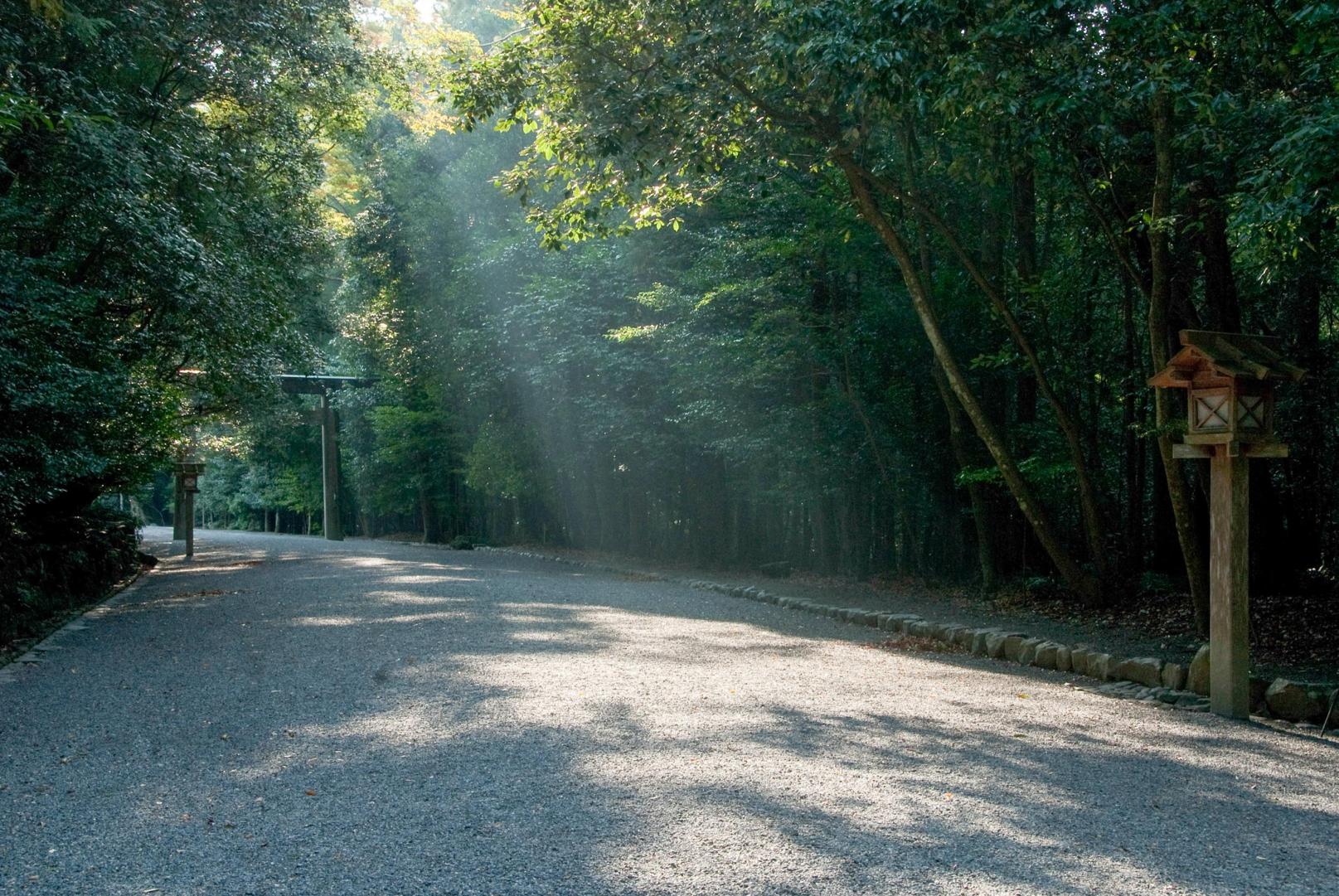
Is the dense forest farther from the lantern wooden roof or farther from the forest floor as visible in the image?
the lantern wooden roof

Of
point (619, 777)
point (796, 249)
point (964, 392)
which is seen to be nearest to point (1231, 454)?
point (964, 392)

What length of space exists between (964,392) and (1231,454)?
3.86 m

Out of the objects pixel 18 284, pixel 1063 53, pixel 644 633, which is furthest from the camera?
pixel 644 633

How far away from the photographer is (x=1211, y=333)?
614cm

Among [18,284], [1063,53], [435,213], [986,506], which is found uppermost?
[435,213]

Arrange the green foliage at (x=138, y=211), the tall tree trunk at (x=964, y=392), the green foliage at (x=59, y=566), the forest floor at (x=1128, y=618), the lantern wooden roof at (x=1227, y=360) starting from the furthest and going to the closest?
1. the tall tree trunk at (x=964, y=392)
2. the green foliage at (x=59, y=566)
3. the green foliage at (x=138, y=211)
4. the forest floor at (x=1128, y=618)
5. the lantern wooden roof at (x=1227, y=360)

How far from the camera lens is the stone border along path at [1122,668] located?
6035 millimetres

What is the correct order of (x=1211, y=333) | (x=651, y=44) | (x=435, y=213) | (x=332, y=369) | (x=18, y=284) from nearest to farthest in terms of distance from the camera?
(x=1211, y=333) < (x=18, y=284) < (x=651, y=44) < (x=435, y=213) < (x=332, y=369)

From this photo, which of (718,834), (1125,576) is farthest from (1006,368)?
(718,834)

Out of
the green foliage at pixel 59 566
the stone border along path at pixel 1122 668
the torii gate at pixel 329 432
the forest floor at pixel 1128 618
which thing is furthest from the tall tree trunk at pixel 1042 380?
the torii gate at pixel 329 432

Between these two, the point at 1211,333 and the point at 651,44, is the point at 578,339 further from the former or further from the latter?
the point at 1211,333

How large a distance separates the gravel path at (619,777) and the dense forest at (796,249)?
8.88 ft

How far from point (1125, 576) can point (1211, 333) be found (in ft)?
19.0

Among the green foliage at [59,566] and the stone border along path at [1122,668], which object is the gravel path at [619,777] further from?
the green foliage at [59,566]
